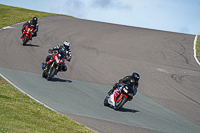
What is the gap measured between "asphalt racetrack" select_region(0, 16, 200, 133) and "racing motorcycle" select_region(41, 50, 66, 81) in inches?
14.5

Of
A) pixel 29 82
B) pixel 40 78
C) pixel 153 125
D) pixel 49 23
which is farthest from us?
pixel 49 23

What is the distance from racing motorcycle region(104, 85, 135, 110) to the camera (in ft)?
37.8

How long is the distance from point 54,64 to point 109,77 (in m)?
4.43

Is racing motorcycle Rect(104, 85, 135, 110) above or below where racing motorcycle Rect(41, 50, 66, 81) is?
below

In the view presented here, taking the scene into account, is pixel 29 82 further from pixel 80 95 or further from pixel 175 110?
pixel 175 110

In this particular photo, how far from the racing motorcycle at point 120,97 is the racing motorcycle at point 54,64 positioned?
329 cm

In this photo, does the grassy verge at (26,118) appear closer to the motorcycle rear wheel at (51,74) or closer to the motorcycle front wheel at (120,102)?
the motorcycle front wheel at (120,102)

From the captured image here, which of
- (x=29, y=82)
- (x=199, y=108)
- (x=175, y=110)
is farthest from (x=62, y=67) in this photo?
(x=199, y=108)

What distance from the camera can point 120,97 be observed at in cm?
1174

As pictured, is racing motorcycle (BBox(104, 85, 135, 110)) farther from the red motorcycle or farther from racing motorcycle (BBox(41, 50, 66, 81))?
the red motorcycle

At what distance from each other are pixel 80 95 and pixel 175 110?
13.9 feet

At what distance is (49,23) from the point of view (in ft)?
113

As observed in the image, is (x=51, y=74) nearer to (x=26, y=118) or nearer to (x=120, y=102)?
(x=120, y=102)

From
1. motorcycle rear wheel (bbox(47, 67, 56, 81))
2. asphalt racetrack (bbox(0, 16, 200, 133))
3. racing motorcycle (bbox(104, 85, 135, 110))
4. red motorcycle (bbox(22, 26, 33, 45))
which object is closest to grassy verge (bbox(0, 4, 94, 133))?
asphalt racetrack (bbox(0, 16, 200, 133))
